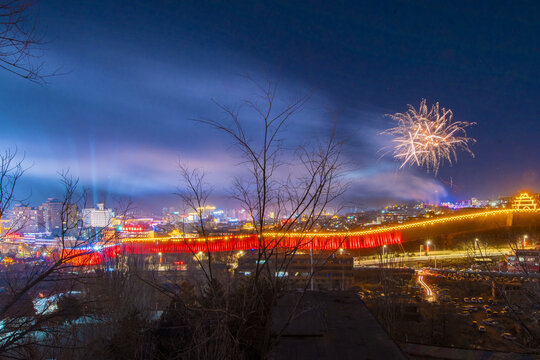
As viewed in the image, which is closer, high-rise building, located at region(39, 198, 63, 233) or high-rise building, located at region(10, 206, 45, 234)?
high-rise building, located at region(10, 206, 45, 234)

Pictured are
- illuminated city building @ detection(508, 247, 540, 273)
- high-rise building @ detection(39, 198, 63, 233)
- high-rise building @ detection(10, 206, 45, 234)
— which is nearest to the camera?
high-rise building @ detection(10, 206, 45, 234)

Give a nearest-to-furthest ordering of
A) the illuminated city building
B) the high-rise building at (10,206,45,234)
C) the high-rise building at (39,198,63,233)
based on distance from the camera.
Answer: the high-rise building at (10,206,45,234) < the illuminated city building < the high-rise building at (39,198,63,233)

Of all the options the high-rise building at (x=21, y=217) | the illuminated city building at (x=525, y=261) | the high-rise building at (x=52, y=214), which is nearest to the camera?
the high-rise building at (x=21, y=217)

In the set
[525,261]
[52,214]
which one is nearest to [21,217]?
[52,214]

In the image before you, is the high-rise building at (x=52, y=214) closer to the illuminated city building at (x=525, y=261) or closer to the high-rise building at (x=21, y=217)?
the high-rise building at (x=21, y=217)

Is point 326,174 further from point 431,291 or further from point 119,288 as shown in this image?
point 431,291

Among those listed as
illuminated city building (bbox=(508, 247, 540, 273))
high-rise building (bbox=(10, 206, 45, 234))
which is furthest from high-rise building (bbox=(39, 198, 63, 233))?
illuminated city building (bbox=(508, 247, 540, 273))

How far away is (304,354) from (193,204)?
1998mm

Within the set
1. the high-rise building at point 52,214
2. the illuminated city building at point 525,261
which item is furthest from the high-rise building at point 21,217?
the illuminated city building at point 525,261

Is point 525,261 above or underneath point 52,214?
underneath

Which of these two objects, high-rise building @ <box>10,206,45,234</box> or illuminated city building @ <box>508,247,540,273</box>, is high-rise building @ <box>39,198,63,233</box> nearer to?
high-rise building @ <box>10,206,45,234</box>

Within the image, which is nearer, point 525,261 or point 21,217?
point 21,217

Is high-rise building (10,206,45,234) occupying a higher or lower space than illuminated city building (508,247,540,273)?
higher

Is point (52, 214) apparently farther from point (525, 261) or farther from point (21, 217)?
point (525, 261)
